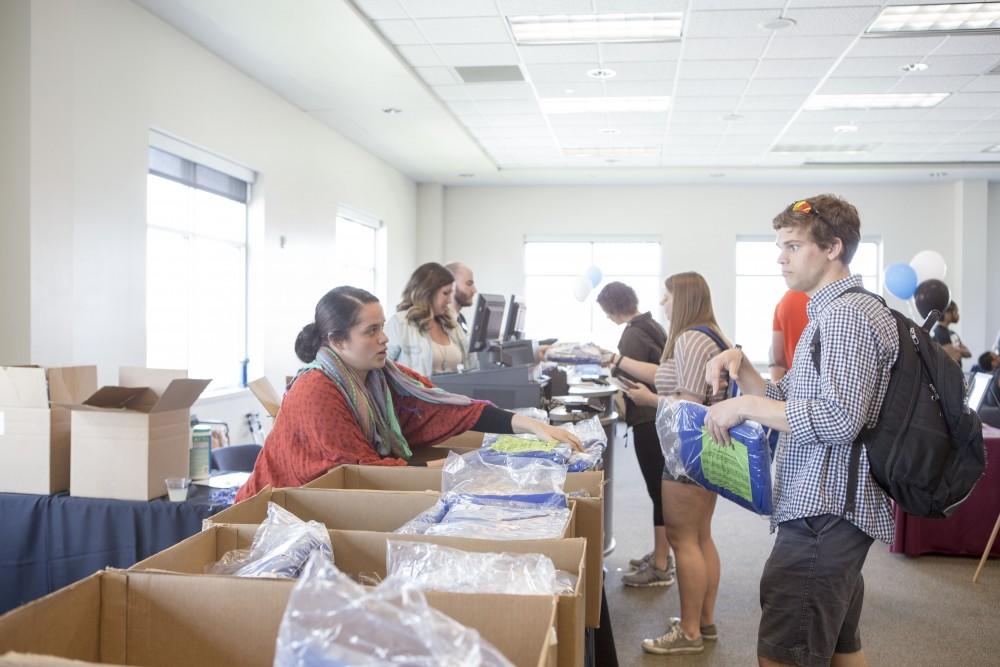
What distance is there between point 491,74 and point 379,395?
427 cm

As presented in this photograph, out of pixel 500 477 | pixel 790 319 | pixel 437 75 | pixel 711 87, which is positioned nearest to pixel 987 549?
pixel 790 319

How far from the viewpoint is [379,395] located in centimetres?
239

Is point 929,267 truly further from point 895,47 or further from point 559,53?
point 559,53

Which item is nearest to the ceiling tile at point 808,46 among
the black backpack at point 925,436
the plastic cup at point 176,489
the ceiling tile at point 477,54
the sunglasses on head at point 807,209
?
the ceiling tile at point 477,54

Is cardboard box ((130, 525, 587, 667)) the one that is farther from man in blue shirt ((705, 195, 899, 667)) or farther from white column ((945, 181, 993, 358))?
white column ((945, 181, 993, 358))

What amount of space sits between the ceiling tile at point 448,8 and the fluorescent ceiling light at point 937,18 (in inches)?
86.8

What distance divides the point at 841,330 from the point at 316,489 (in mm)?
1099

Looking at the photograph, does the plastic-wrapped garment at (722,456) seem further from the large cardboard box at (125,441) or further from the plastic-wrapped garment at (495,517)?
the large cardboard box at (125,441)

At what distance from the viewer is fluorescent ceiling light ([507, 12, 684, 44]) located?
197 inches

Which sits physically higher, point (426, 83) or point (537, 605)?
point (426, 83)

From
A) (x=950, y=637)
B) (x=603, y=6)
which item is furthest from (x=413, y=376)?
(x=603, y=6)

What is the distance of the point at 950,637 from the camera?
3.44 meters

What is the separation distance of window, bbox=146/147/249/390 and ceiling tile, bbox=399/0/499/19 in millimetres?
1776

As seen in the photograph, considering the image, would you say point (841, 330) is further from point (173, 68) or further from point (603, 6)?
point (173, 68)
